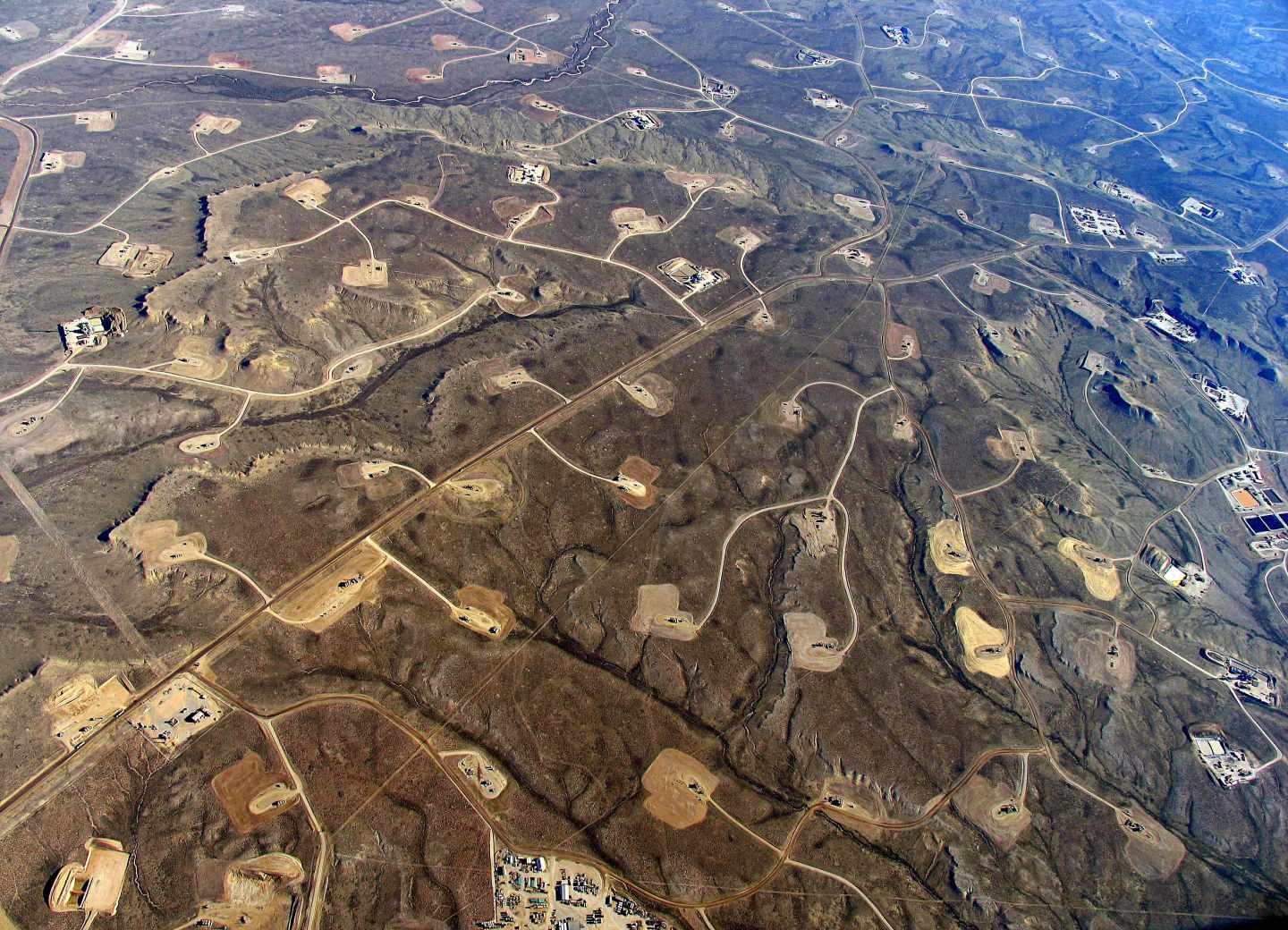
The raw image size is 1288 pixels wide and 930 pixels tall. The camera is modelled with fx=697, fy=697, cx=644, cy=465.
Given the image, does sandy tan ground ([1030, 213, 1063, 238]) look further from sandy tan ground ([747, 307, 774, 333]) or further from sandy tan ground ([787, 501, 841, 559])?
sandy tan ground ([787, 501, 841, 559])

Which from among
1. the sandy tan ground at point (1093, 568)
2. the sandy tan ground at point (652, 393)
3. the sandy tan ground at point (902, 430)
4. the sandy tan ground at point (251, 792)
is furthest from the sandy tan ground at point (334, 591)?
the sandy tan ground at point (1093, 568)

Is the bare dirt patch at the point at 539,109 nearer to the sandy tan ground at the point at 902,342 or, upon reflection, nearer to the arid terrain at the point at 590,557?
the arid terrain at the point at 590,557

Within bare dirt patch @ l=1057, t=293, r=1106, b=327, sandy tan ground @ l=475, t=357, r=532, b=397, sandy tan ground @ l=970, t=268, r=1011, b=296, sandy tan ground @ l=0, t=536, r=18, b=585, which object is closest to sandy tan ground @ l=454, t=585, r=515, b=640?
sandy tan ground @ l=475, t=357, r=532, b=397

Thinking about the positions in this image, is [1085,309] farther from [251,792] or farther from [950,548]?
[251,792]

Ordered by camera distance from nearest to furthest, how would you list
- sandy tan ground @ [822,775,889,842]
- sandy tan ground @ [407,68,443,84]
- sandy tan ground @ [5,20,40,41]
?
sandy tan ground @ [822,775,889,842]
sandy tan ground @ [5,20,40,41]
sandy tan ground @ [407,68,443,84]

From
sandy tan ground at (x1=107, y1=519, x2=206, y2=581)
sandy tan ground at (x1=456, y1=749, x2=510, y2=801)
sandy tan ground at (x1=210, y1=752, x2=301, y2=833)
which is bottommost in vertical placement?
sandy tan ground at (x1=456, y1=749, x2=510, y2=801)

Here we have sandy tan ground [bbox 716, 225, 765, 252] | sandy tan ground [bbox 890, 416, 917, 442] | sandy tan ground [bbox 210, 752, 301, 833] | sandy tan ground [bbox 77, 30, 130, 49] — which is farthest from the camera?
sandy tan ground [bbox 77, 30, 130, 49]
